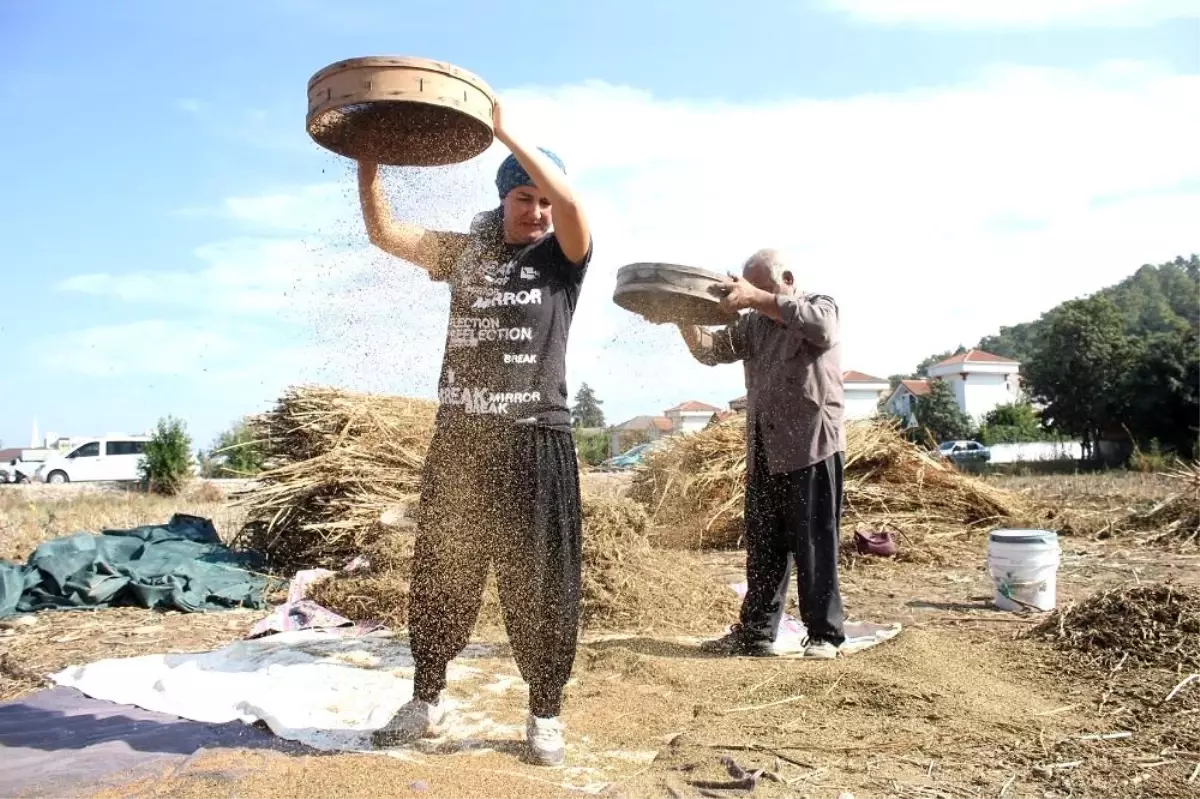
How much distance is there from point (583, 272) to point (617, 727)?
1490 mm

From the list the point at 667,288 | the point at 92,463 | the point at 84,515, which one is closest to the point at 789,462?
the point at 667,288

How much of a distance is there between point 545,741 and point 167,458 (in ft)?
60.2

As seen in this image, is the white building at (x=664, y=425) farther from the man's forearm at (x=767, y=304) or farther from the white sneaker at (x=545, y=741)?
the white sneaker at (x=545, y=741)

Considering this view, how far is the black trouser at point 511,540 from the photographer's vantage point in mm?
2631

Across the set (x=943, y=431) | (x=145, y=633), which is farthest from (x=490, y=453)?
(x=943, y=431)

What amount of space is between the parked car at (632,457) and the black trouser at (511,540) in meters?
6.89

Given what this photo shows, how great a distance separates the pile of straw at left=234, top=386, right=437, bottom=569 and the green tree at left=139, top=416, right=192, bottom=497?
12328 millimetres

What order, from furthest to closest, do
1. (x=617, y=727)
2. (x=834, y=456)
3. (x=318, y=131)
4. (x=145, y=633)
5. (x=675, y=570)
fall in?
(x=675, y=570) < (x=145, y=633) < (x=834, y=456) < (x=617, y=727) < (x=318, y=131)

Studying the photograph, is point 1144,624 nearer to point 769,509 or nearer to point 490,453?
point 769,509

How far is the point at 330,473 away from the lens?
6.94 m

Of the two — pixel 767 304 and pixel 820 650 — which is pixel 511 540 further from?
pixel 820 650

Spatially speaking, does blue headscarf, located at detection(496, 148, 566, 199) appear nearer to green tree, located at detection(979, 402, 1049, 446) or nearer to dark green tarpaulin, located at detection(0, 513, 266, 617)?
dark green tarpaulin, located at detection(0, 513, 266, 617)

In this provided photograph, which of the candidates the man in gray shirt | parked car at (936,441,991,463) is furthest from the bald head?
parked car at (936,441,991,463)

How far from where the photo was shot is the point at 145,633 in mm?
4914
